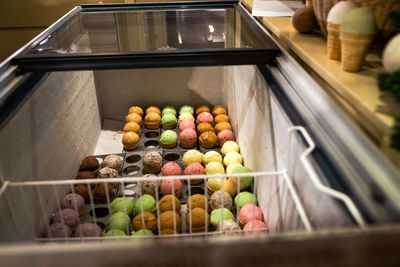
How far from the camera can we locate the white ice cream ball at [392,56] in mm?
662

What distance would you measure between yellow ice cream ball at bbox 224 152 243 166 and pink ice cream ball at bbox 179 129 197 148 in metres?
0.25

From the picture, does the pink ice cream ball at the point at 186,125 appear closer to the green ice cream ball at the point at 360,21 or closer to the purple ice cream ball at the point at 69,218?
the purple ice cream ball at the point at 69,218

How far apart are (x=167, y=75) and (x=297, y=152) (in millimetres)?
1533

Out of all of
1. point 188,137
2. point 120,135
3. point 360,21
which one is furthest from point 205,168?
point 360,21

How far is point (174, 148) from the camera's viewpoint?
73.1 inches

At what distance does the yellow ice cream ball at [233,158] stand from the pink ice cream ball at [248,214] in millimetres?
391

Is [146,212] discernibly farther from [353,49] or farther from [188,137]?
[353,49]

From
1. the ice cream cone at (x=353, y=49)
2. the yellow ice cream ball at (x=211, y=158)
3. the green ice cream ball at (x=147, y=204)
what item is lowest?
the yellow ice cream ball at (x=211, y=158)

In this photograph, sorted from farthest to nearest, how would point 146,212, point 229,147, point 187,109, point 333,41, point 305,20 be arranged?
1. point 187,109
2. point 229,147
3. point 146,212
4. point 305,20
5. point 333,41

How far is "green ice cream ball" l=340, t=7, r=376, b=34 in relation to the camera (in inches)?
28.8

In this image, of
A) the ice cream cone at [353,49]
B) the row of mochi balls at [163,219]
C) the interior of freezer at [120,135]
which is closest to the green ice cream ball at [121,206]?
the row of mochi balls at [163,219]

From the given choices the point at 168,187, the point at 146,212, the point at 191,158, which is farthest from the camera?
the point at 191,158

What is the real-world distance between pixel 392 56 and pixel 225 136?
1.20 metres

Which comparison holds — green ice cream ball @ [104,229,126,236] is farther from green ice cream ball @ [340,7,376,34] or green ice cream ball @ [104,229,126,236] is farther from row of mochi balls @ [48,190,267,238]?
green ice cream ball @ [340,7,376,34]
